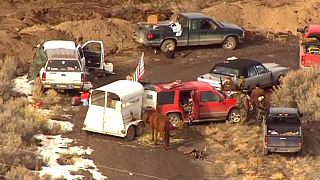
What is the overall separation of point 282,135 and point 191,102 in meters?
3.88

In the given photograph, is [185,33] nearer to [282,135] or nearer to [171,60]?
[171,60]

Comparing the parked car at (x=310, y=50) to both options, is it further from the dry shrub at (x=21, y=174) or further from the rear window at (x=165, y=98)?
the dry shrub at (x=21, y=174)

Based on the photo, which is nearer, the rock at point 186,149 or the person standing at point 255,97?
the rock at point 186,149

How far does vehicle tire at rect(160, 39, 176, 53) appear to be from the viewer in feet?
113

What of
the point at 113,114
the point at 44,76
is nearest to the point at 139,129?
the point at 113,114

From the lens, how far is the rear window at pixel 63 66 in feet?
90.3

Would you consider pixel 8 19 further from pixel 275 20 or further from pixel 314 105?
pixel 314 105

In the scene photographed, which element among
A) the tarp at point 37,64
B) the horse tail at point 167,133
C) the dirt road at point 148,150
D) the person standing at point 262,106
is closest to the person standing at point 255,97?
the person standing at point 262,106

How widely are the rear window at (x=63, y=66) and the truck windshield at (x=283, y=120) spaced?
791 cm

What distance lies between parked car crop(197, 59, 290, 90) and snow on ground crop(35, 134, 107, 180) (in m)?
6.92

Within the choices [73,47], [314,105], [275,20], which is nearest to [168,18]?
[275,20]

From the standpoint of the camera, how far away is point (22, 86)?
29.1 m

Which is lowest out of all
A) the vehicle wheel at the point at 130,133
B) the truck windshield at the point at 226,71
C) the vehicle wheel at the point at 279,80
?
the vehicle wheel at the point at 130,133

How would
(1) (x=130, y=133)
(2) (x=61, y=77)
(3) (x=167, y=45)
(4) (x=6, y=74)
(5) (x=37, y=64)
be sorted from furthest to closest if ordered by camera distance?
(3) (x=167, y=45) < (4) (x=6, y=74) < (5) (x=37, y=64) < (2) (x=61, y=77) < (1) (x=130, y=133)
